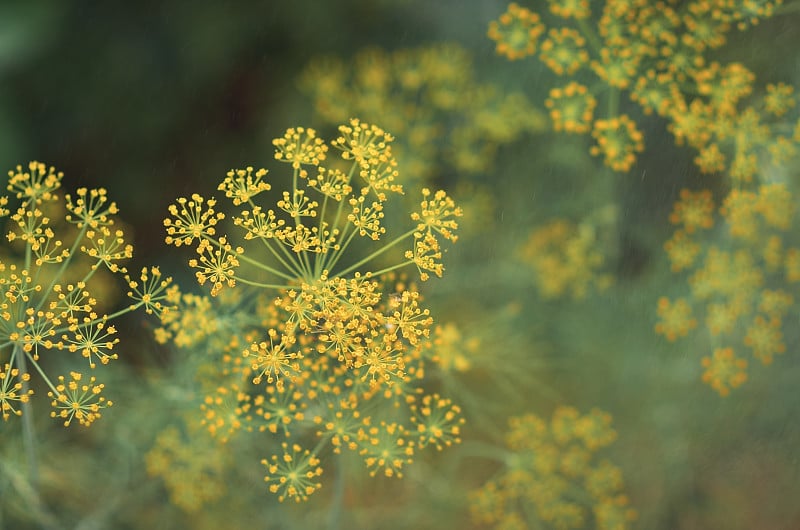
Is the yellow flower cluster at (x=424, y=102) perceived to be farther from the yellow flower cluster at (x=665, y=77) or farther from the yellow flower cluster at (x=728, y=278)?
the yellow flower cluster at (x=728, y=278)

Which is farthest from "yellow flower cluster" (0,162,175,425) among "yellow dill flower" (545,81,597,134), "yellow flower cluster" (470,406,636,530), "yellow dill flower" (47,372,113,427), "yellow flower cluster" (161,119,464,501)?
"yellow flower cluster" (470,406,636,530)

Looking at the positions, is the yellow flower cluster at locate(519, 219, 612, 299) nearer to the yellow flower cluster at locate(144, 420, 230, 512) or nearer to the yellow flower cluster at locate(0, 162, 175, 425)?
the yellow flower cluster at locate(144, 420, 230, 512)

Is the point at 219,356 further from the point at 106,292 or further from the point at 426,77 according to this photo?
the point at 426,77

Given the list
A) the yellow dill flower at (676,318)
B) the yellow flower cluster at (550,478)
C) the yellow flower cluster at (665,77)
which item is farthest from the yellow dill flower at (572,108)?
the yellow flower cluster at (550,478)

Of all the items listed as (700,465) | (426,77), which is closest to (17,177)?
(426,77)

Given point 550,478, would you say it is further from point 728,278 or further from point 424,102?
point 424,102
